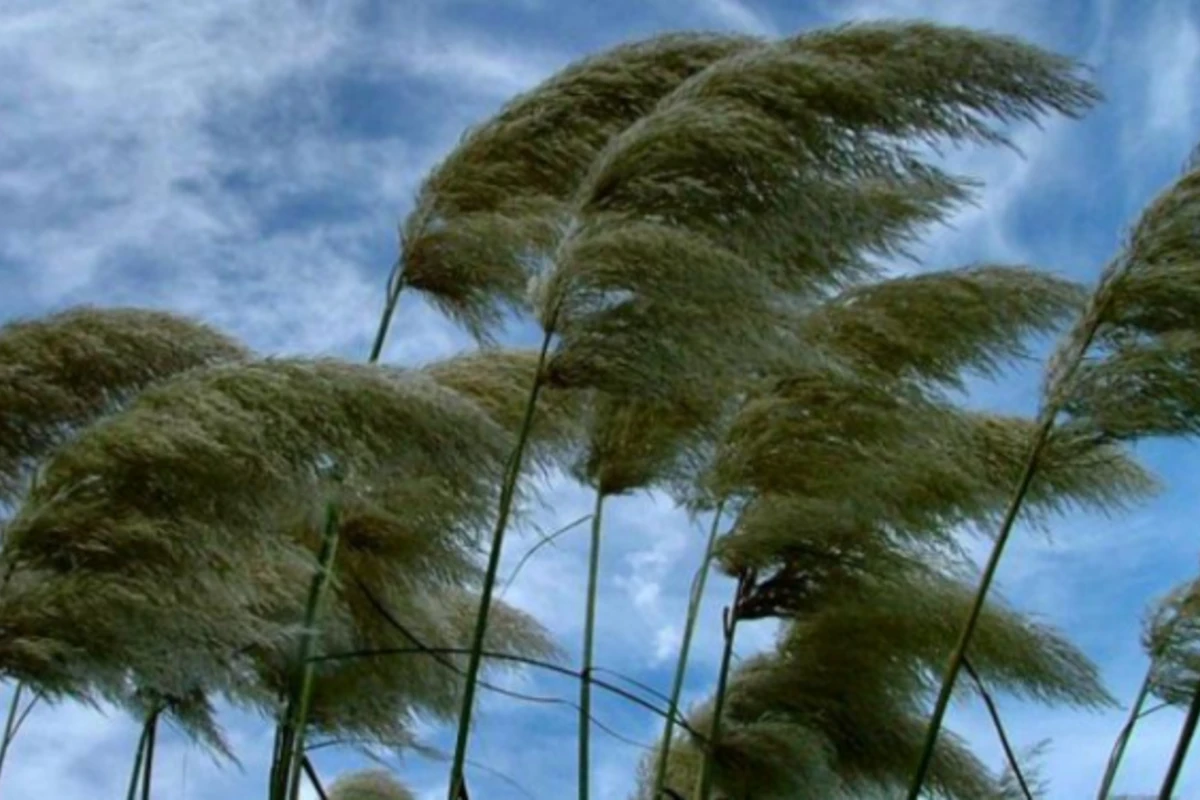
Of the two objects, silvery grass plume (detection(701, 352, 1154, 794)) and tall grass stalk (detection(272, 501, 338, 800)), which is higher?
silvery grass plume (detection(701, 352, 1154, 794))

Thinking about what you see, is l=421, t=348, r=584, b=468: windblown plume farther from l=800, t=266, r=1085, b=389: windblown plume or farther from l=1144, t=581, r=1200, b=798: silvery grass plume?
l=1144, t=581, r=1200, b=798: silvery grass plume

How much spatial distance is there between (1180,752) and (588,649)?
126 centimetres

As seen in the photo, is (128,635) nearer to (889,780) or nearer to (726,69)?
(726,69)

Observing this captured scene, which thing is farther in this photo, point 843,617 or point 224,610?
point 843,617

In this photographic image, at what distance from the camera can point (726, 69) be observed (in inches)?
124

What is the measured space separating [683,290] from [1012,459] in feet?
4.45

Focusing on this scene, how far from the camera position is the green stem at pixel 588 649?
12.2ft

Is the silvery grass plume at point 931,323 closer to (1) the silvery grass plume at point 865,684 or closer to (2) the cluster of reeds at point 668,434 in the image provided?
(2) the cluster of reeds at point 668,434

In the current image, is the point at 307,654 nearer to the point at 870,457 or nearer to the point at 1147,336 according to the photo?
the point at 870,457

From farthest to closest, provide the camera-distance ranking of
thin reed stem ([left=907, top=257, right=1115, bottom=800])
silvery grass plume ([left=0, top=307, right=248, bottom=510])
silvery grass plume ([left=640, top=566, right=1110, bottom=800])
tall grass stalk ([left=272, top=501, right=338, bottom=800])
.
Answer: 1. silvery grass plume ([left=640, top=566, right=1110, bottom=800])
2. tall grass stalk ([left=272, top=501, right=338, bottom=800])
3. silvery grass plume ([left=0, top=307, right=248, bottom=510])
4. thin reed stem ([left=907, top=257, right=1115, bottom=800])

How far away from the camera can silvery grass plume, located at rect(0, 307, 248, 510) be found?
10.8 feet

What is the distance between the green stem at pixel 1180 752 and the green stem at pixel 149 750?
2122 mm

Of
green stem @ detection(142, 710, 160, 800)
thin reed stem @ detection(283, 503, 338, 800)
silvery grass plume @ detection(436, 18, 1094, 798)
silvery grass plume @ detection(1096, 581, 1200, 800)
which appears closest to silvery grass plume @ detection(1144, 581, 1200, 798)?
silvery grass plume @ detection(1096, 581, 1200, 800)

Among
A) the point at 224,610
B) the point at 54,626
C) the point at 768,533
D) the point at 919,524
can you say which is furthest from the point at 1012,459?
the point at 54,626
